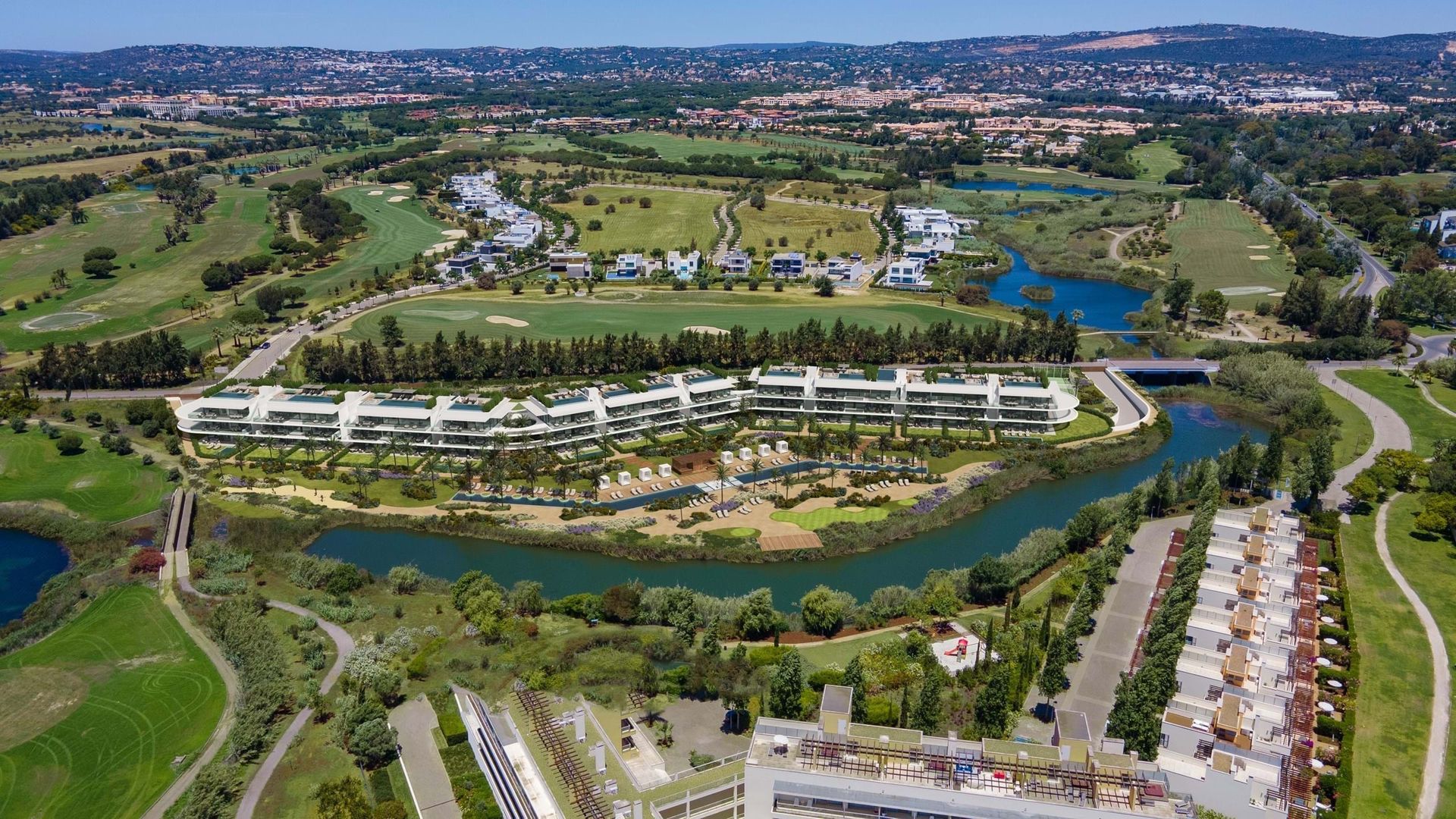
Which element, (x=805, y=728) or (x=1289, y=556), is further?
(x=1289, y=556)

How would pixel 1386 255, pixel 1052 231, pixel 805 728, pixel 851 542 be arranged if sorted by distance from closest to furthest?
pixel 805 728
pixel 851 542
pixel 1386 255
pixel 1052 231

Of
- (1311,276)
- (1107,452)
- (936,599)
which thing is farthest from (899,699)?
(1311,276)

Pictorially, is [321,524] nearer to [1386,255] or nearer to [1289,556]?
[1289,556]

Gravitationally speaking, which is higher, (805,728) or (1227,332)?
(805,728)

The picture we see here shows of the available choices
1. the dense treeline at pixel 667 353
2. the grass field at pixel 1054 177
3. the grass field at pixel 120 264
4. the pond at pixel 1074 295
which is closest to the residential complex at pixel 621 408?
the dense treeline at pixel 667 353

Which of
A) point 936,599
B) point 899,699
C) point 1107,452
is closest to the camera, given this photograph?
point 899,699

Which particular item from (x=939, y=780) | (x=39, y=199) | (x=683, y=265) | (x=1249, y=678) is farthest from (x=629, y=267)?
(x=939, y=780)

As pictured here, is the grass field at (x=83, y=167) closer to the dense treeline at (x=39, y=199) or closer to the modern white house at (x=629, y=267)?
the dense treeline at (x=39, y=199)

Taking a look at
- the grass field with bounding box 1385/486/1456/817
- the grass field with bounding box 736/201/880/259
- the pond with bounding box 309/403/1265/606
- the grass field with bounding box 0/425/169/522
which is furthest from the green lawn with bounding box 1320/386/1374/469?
the grass field with bounding box 0/425/169/522
